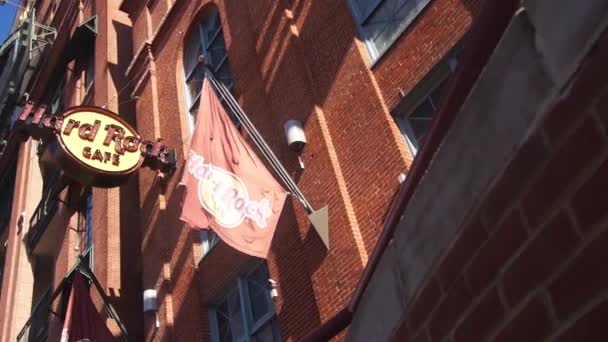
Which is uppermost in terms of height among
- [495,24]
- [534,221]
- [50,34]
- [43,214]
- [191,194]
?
[50,34]

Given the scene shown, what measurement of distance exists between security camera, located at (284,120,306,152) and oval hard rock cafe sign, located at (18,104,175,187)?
434 cm

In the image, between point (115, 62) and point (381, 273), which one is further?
point (115, 62)

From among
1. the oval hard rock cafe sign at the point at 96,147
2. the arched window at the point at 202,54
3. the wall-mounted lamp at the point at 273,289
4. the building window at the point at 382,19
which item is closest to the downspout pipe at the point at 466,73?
the building window at the point at 382,19

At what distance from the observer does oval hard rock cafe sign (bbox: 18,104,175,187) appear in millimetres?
13289

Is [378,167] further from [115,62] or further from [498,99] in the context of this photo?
[115,62]

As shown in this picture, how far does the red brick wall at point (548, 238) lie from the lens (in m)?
1.67

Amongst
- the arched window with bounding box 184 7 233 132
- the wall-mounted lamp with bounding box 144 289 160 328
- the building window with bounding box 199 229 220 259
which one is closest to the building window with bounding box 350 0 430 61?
the arched window with bounding box 184 7 233 132

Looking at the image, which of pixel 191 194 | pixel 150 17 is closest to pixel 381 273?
pixel 191 194

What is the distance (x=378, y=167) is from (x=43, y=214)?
15415 mm

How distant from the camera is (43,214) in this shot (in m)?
21.1

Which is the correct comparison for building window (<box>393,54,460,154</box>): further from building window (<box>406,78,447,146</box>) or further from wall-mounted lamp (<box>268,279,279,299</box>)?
wall-mounted lamp (<box>268,279,279,299</box>)

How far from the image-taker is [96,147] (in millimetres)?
13656

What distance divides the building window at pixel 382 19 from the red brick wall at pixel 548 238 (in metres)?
7.51

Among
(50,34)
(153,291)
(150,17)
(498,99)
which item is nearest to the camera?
(498,99)
